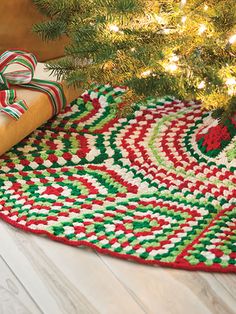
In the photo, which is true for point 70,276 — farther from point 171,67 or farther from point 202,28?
point 202,28

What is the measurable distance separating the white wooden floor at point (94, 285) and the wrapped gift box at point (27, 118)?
0.30 metres

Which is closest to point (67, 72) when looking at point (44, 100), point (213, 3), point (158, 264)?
point (44, 100)

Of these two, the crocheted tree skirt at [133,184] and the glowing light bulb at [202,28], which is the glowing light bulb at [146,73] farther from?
the crocheted tree skirt at [133,184]

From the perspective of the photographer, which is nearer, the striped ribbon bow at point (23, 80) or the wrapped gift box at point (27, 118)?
the wrapped gift box at point (27, 118)

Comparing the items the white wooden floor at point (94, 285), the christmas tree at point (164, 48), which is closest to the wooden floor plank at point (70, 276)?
the white wooden floor at point (94, 285)

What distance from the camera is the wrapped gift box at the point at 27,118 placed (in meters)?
1.40

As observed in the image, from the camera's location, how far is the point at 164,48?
125cm

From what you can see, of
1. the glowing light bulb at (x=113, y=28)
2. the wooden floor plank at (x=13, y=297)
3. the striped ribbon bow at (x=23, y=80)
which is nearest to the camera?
the wooden floor plank at (x=13, y=297)

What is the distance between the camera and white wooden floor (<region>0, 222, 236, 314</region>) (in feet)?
3.55

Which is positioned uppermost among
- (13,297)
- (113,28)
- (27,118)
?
(113,28)

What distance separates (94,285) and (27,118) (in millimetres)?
524

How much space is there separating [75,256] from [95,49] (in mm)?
490

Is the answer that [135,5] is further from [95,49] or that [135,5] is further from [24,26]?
[24,26]

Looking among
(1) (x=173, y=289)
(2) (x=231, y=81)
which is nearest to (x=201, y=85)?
(2) (x=231, y=81)
